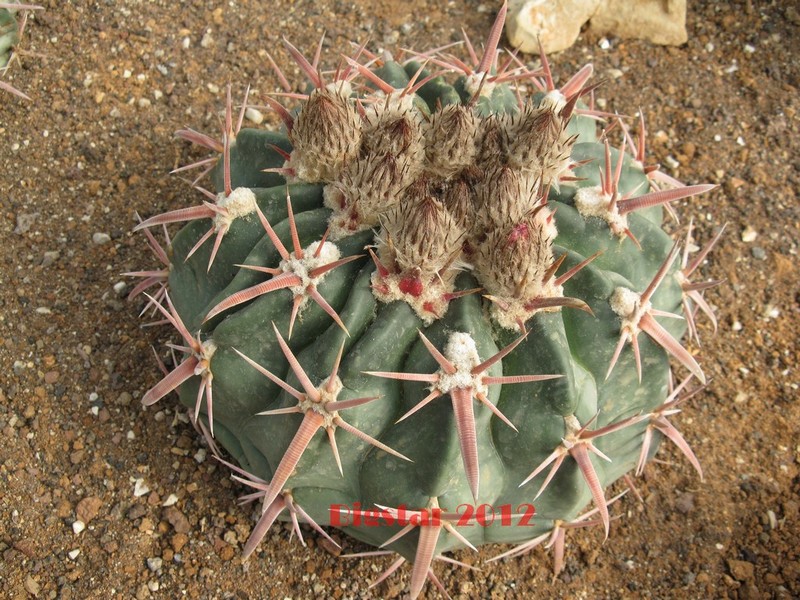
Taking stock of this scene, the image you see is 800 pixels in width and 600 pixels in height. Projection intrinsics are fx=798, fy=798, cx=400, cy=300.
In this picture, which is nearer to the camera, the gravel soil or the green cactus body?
the gravel soil

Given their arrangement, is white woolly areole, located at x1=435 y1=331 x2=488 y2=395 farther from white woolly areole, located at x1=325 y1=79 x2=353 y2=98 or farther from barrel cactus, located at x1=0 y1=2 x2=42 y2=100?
barrel cactus, located at x1=0 y1=2 x2=42 y2=100

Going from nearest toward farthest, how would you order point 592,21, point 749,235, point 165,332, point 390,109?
point 390,109, point 165,332, point 749,235, point 592,21

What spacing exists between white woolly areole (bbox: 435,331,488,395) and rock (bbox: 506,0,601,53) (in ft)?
7.57

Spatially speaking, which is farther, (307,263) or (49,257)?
(49,257)

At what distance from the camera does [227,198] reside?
81.4 inches

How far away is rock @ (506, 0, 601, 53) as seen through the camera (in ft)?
12.0

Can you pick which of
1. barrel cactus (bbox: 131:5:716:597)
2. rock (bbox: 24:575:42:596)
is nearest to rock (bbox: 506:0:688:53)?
barrel cactus (bbox: 131:5:716:597)

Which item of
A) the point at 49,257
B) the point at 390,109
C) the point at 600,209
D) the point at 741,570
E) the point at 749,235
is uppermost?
the point at 390,109

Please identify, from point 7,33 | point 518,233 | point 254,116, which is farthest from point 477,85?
point 7,33

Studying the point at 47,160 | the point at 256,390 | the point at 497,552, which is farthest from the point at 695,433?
the point at 47,160

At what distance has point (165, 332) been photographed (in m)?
2.80

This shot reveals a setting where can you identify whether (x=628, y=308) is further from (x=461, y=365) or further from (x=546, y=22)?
(x=546, y=22)

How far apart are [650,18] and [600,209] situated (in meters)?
2.17

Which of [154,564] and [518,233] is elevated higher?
[518,233]
